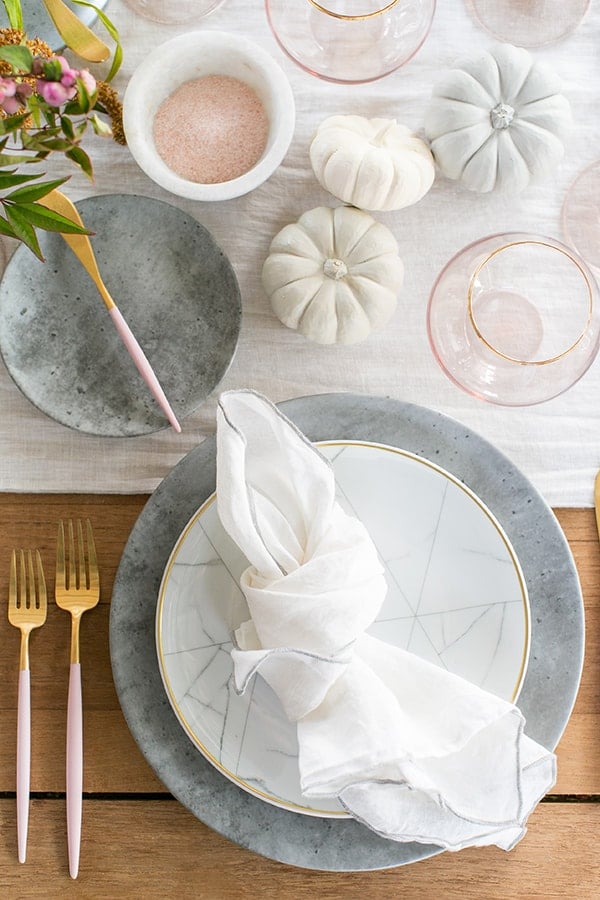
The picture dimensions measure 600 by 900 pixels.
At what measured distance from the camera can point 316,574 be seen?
0.61 m

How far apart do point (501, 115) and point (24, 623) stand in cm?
57

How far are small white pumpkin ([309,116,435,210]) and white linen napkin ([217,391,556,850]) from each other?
0.22 meters

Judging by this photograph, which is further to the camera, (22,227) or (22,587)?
(22,587)

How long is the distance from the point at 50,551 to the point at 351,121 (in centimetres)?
44

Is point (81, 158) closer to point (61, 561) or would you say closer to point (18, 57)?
point (18, 57)

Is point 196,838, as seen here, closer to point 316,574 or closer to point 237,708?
point 237,708

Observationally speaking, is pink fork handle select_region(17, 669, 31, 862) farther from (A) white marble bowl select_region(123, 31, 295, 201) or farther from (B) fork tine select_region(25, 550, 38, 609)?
(A) white marble bowl select_region(123, 31, 295, 201)

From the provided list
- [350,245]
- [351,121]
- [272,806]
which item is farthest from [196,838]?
[351,121]

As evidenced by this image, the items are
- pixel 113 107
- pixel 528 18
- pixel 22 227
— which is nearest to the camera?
pixel 22 227

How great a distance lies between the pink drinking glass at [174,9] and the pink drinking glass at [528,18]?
0.78ft

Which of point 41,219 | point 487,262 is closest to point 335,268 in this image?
point 487,262

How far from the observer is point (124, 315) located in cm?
75

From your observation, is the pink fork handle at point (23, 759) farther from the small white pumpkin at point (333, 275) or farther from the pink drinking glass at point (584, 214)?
the pink drinking glass at point (584, 214)

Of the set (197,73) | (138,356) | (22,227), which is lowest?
(138,356)
